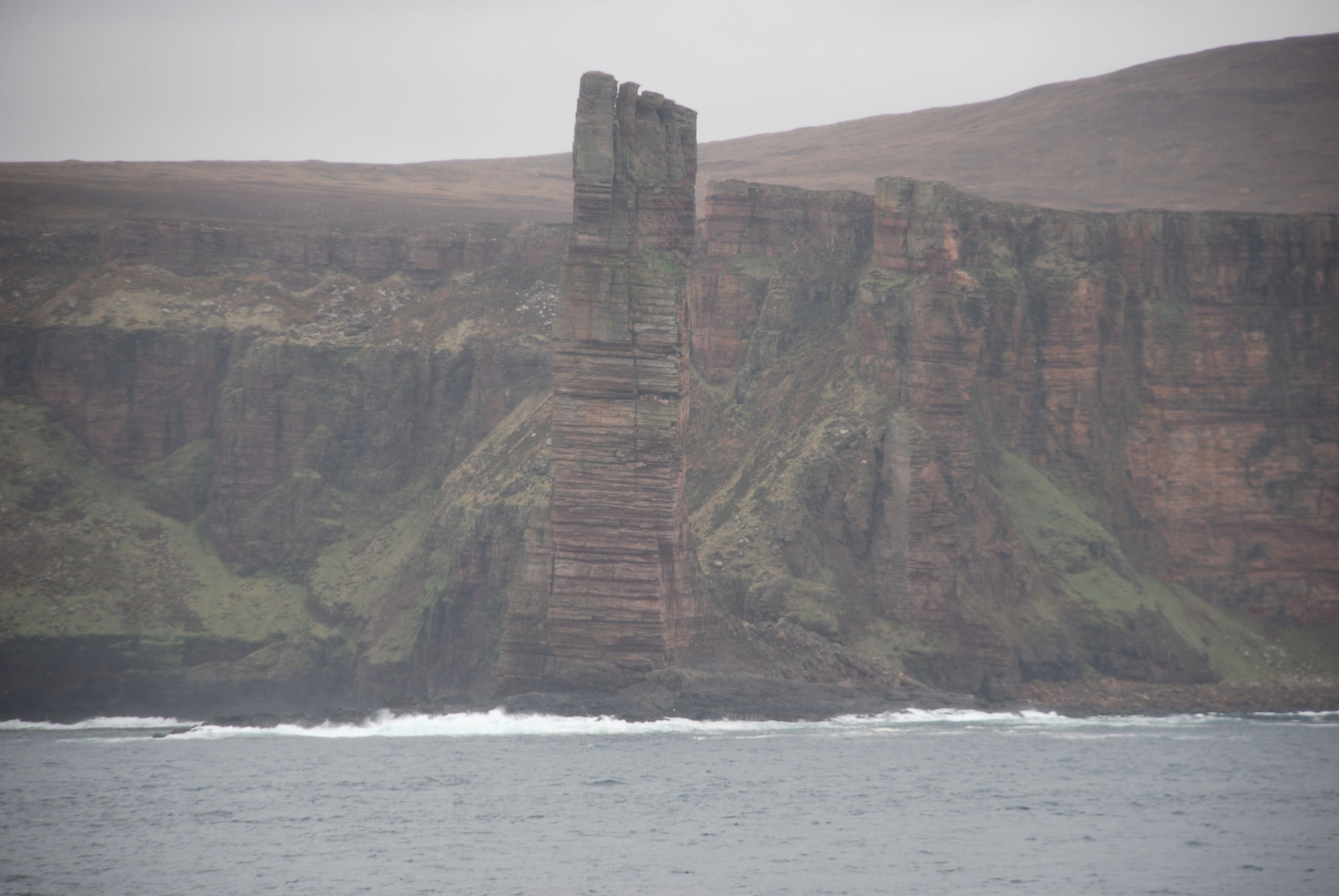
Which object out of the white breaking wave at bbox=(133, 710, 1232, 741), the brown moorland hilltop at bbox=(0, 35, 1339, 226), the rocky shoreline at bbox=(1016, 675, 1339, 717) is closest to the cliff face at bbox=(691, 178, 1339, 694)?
the rocky shoreline at bbox=(1016, 675, 1339, 717)

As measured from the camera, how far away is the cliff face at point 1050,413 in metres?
115

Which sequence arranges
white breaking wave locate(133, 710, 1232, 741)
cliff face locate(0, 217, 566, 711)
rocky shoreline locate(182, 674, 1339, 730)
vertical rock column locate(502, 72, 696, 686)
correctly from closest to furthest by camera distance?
white breaking wave locate(133, 710, 1232, 741) < rocky shoreline locate(182, 674, 1339, 730) < vertical rock column locate(502, 72, 696, 686) < cliff face locate(0, 217, 566, 711)

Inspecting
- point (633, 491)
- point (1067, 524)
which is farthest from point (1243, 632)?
point (633, 491)

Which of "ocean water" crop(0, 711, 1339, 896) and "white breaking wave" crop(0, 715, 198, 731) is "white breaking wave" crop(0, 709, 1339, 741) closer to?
"ocean water" crop(0, 711, 1339, 896)

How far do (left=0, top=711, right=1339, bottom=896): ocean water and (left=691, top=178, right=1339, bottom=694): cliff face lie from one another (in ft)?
35.8

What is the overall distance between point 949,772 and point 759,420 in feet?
119

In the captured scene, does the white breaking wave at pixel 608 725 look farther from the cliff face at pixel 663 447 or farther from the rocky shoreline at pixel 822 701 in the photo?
the cliff face at pixel 663 447

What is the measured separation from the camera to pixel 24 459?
129000 millimetres

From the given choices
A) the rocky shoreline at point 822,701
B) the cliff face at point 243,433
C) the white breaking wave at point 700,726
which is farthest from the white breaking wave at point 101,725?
the rocky shoreline at point 822,701

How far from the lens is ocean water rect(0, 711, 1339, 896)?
71.4m

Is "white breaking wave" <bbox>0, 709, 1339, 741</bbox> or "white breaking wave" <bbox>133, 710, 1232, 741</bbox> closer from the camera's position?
"white breaking wave" <bbox>133, 710, 1232, 741</bbox>

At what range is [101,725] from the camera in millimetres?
115125

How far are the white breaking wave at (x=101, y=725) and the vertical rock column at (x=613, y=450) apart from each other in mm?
23834

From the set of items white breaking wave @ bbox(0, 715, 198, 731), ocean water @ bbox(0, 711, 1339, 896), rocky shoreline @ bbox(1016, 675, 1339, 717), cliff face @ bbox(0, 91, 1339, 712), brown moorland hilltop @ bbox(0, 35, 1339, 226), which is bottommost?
white breaking wave @ bbox(0, 715, 198, 731)
